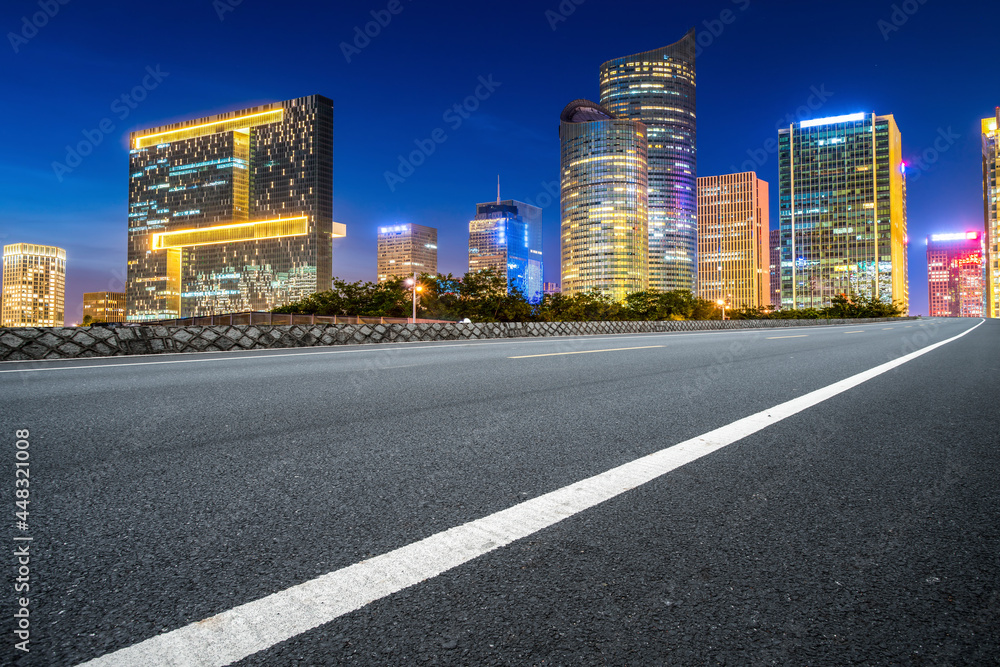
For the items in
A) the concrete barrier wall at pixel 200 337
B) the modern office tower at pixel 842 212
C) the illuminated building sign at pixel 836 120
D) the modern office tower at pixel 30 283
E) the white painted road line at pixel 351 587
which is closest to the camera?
the white painted road line at pixel 351 587

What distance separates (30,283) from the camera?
170 metres

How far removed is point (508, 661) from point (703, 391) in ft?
16.7

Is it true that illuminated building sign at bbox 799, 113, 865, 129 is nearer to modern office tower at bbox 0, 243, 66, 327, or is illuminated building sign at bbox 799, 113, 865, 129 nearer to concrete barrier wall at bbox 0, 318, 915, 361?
concrete barrier wall at bbox 0, 318, 915, 361

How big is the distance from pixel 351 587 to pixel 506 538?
588 millimetres

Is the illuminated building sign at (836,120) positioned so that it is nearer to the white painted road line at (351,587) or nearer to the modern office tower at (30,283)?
the white painted road line at (351,587)

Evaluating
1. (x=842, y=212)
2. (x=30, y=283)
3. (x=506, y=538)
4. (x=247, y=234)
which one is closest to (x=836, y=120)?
(x=842, y=212)

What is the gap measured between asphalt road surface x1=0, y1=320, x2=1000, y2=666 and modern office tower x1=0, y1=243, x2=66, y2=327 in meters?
211

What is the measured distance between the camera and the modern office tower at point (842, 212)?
18025 centimetres

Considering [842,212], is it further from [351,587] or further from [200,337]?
[351,587]

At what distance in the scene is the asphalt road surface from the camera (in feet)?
4.61

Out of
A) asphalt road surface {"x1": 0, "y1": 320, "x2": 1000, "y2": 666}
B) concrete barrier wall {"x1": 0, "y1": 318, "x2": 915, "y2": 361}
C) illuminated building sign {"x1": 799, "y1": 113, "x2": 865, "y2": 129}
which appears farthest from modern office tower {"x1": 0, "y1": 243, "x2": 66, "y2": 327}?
illuminated building sign {"x1": 799, "y1": 113, "x2": 865, "y2": 129}

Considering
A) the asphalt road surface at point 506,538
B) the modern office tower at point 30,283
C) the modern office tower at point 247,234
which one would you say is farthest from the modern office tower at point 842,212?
the modern office tower at point 30,283

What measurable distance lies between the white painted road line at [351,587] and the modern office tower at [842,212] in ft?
663

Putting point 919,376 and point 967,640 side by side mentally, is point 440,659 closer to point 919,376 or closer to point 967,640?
point 967,640
